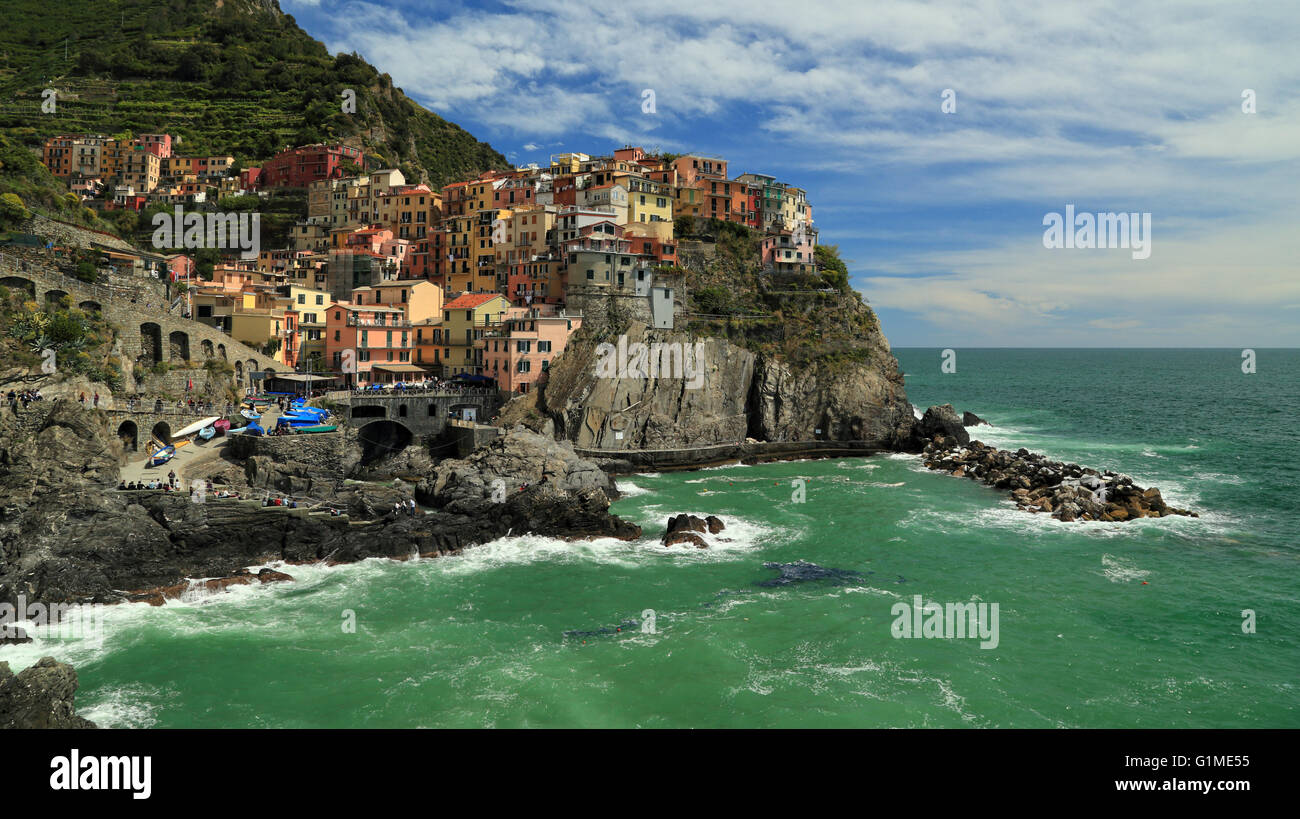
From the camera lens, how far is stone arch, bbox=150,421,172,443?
47.7 meters

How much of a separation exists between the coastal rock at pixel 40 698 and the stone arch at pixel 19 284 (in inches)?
1421

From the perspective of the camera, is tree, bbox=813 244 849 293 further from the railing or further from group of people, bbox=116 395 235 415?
group of people, bbox=116 395 235 415

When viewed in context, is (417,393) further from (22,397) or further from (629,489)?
(22,397)

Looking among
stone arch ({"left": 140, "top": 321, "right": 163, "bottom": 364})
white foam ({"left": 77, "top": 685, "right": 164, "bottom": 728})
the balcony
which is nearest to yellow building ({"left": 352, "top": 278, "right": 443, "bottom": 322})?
the balcony

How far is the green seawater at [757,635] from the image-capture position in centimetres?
2395

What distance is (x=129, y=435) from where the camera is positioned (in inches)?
1821

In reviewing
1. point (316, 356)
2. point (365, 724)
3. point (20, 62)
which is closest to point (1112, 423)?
point (316, 356)

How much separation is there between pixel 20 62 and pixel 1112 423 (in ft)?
584

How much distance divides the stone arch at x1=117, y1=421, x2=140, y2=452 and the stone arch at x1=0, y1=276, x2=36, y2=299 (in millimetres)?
10361

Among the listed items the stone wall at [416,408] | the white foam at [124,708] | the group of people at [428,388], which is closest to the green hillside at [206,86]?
the group of people at [428,388]

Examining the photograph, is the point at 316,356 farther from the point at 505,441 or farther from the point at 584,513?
the point at 584,513

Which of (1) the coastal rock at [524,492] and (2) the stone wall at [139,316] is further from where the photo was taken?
(2) the stone wall at [139,316]

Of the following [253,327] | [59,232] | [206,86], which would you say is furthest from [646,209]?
[206,86]

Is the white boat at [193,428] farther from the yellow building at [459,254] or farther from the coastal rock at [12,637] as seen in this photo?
the yellow building at [459,254]
